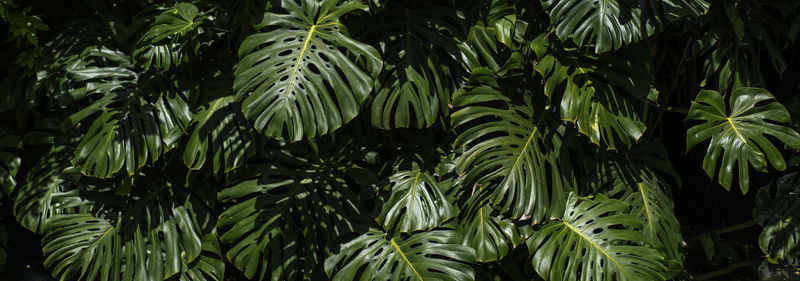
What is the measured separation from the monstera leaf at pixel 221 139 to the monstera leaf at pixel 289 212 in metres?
0.13

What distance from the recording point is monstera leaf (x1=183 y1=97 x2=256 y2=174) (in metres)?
2.58

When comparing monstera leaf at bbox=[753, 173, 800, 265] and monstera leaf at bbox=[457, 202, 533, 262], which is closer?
monstera leaf at bbox=[457, 202, 533, 262]

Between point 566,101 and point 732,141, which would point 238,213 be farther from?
point 732,141

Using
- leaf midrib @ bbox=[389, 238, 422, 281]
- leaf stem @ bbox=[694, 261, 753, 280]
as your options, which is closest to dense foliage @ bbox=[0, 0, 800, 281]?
leaf midrib @ bbox=[389, 238, 422, 281]

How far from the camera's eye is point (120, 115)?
8.79ft

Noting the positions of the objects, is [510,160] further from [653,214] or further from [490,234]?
[653,214]

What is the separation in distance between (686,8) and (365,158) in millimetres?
1263

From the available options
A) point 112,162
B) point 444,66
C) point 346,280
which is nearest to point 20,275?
point 112,162

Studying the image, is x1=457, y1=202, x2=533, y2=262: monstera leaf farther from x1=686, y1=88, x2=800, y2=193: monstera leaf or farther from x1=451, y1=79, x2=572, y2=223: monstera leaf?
x1=686, y1=88, x2=800, y2=193: monstera leaf

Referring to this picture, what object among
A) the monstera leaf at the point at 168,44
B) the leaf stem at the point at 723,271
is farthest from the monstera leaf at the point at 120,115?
the leaf stem at the point at 723,271

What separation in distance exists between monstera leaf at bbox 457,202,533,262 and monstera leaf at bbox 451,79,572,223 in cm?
7

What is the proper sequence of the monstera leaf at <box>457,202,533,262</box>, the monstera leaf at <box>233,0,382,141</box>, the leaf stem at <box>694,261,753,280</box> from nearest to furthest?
the monstera leaf at <box>233,0,382,141</box>
the monstera leaf at <box>457,202,533,262</box>
the leaf stem at <box>694,261,753,280</box>

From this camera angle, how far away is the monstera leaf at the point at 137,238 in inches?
106

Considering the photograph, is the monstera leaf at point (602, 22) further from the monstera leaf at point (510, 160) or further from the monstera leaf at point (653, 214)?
the monstera leaf at point (653, 214)
